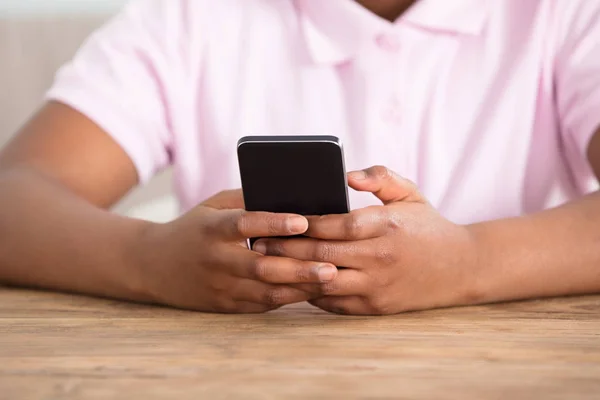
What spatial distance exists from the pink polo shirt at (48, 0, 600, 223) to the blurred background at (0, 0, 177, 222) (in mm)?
588

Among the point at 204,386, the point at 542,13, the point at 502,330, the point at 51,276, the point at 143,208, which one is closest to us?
the point at 204,386

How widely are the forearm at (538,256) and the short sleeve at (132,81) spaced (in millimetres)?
490

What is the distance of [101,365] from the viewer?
22.0 inches

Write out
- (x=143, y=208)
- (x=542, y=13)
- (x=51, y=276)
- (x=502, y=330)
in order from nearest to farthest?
(x=502, y=330), (x=51, y=276), (x=542, y=13), (x=143, y=208)

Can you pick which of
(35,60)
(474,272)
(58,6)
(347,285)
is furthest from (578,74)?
(58,6)

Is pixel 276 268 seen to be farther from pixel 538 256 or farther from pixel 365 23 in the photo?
pixel 365 23

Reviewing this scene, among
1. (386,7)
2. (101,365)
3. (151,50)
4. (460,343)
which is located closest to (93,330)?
(101,365)

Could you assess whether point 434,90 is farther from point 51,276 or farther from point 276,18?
point 51,276

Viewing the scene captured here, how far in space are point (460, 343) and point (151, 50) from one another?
0.65 meters

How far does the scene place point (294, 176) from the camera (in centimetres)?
65

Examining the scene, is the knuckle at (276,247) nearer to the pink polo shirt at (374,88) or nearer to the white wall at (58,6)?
the pink polo shirt at (374,88)

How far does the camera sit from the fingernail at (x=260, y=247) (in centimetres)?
71

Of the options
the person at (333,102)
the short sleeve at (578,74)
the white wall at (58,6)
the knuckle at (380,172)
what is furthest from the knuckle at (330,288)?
the white wall at (58,6)

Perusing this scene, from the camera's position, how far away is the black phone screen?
0.63 metres
